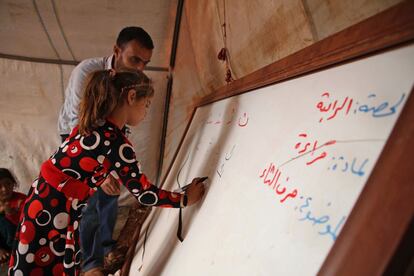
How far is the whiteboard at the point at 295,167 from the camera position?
0.24 meters

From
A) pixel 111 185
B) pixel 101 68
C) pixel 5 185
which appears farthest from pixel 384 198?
pixel 5 185

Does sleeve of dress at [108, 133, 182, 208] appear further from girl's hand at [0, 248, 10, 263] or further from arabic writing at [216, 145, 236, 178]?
girl's hand at [0, 248, 10, 263]

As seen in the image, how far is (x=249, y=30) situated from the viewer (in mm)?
685

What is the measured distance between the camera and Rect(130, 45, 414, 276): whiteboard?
242 mm

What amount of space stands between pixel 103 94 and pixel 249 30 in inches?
15.5

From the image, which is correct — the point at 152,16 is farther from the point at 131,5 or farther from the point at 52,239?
the point at 52,239

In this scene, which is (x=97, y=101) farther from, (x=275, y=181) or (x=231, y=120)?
(x=275, y=181)

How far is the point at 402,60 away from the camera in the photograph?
0.23 meters

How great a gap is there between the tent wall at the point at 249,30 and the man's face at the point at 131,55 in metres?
0.26

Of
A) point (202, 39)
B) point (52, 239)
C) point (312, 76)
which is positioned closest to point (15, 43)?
point (202, 39)

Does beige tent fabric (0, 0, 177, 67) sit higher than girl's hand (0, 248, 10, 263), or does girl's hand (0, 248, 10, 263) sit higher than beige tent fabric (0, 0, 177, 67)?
beige tent fabric (0, 0, 177, 67)

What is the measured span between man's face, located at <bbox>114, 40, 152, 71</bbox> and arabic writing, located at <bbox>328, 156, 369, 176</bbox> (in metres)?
0.91

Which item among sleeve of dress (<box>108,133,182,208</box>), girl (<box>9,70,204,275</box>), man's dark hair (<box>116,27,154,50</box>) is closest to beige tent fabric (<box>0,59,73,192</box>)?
man's dark hair (<box>116,27,154,50</box>)

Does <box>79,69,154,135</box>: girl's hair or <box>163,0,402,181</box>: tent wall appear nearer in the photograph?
<box>163,0,402,181</box>: tent wall
